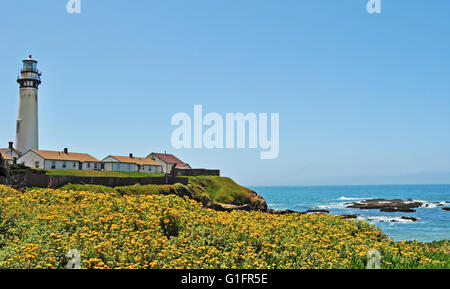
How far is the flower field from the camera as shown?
8.73 meters

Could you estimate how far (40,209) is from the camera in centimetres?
1490

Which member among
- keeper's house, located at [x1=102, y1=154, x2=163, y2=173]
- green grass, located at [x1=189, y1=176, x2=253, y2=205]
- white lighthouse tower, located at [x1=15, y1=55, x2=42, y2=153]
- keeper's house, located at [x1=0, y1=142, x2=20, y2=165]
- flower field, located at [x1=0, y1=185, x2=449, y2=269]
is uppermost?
white lighthouse tower, located at [x1=15, y1=55, x2=42, y2=153]

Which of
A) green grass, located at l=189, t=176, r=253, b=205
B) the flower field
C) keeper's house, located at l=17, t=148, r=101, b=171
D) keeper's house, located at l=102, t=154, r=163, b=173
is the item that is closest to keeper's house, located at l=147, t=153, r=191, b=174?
keeper's house, located at l=102, t=154, r=163, b=173

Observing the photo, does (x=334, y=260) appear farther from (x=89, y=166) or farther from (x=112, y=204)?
(x=89, y=166)

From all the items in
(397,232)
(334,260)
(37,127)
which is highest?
(37,127)

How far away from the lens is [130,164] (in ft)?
250

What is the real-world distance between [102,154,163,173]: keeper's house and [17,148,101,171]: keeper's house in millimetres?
1994

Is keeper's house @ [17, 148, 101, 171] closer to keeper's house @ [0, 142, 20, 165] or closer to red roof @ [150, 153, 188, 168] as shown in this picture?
keeper's house @ [0, 142, 20, 165]

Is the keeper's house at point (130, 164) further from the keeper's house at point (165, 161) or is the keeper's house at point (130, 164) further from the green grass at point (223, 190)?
the green grass at point (223, 190)

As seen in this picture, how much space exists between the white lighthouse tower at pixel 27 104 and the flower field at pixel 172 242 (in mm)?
55290
